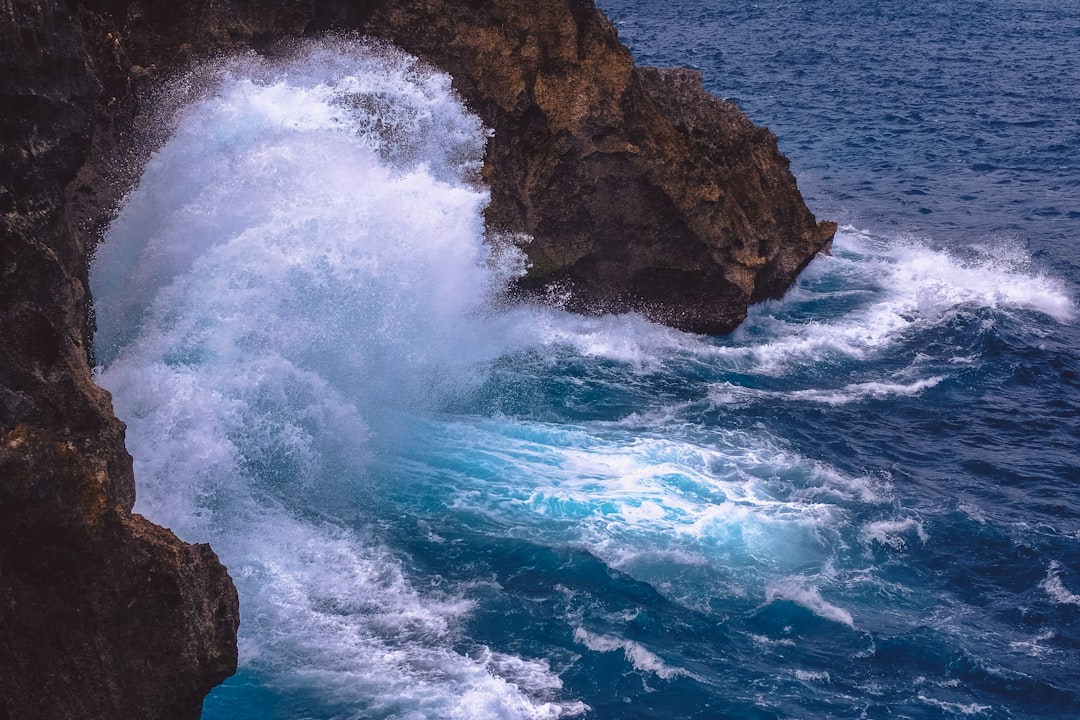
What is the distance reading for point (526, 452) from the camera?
14.4m

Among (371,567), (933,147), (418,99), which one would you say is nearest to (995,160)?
(933,147)

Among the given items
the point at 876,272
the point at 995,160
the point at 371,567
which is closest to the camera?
the point at 371,567

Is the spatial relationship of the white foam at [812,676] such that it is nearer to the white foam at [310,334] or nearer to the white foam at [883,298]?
the white foam at [310,334]

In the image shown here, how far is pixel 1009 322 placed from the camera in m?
18.9

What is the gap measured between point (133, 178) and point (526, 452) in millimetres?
6022

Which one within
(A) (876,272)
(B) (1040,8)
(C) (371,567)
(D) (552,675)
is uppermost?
(B) (1040,8)

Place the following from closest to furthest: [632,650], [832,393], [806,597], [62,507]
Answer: [62,507] → [632,650] → [806,597] → [832,393]

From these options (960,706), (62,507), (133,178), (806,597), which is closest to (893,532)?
(806,597)

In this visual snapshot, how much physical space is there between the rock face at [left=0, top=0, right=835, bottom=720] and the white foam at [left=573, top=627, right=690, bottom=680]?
152 inches

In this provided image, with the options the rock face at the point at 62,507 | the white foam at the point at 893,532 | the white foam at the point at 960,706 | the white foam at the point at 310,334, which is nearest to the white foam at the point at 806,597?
the white foam at the point at 960,706

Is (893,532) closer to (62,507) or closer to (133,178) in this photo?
(62,507)

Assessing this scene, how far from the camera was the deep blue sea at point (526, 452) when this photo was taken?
10.6 metres

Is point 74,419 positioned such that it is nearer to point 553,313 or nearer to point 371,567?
point 371,567

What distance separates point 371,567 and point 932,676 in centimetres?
569
